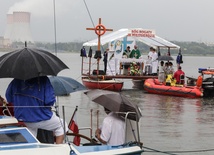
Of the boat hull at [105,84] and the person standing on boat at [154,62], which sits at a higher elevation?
the person standing on boat at [154,62]

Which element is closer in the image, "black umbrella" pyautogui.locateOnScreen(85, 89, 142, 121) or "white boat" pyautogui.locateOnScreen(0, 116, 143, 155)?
"white boat" pyautogui.locateOnScreen(0, 116, 143, 155)

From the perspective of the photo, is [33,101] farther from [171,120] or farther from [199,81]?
[199,81]

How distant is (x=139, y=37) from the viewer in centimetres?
3170

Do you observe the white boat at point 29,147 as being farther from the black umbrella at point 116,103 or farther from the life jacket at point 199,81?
the life jacket at point 199,81

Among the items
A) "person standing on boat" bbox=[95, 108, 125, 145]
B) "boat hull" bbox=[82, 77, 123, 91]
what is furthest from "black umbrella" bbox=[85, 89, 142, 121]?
"boat hull" bbox=[82, 77, 123, 91]

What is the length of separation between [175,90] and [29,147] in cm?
2025

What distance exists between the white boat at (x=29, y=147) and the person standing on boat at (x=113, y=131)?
47 centimetres

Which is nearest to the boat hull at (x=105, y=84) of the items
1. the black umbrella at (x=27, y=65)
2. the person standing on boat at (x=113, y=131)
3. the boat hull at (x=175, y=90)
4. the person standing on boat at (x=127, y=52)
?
the boat hull at (x=175, y=90)

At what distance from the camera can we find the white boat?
5047 millimetres

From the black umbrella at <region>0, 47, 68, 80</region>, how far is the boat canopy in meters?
22.4

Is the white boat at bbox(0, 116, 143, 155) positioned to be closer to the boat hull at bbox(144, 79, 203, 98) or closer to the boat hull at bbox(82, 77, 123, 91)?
the boat hull at bbox(144, 79, 203, 98)

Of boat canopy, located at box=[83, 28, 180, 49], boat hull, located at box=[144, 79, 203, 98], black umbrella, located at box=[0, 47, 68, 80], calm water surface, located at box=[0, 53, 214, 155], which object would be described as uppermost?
boat canopy, located at box=[83, 28, 180, 49]

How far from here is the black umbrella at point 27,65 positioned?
589 cm

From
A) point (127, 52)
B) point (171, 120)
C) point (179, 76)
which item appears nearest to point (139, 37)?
point (127, 52)
